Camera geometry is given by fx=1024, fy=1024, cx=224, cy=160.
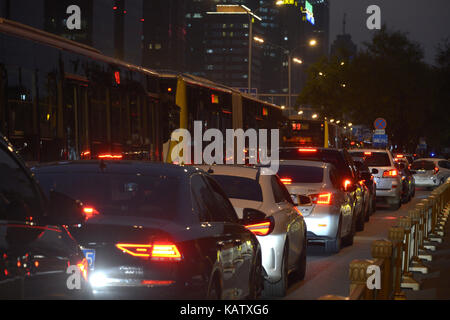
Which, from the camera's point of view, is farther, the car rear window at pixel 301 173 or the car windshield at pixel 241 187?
the car rear window at pixel 301 173

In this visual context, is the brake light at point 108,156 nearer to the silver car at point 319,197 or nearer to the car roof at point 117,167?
the silver car at point 319,197

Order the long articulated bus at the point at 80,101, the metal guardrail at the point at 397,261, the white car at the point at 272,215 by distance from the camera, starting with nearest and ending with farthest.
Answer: the metal guardrail at the point at 397,261 → the white car at the point at 272,215 → the long articulated bus at the point at 80,101

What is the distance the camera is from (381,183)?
3200 centimetres

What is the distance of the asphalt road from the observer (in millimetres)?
12133

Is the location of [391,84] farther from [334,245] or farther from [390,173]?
[334,245]

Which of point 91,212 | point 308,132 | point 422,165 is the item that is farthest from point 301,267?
point 308,132

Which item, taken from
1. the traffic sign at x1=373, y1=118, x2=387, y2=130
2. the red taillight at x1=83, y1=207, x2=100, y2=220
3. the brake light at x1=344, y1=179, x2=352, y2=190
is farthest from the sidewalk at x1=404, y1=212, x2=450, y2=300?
the traffic sign at x1=373, y1=118, x2=387, y2=130

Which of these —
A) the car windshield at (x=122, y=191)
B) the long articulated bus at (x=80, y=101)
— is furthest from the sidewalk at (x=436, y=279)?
the long articulated bus at (x=80, y=101)

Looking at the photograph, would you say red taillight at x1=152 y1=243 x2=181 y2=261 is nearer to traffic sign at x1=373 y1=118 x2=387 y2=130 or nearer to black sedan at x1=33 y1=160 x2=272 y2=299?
black sedan at x1=33 y1=160 x2=272 y2=299

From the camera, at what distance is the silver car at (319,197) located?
1666 cm

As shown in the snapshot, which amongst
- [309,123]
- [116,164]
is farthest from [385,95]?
[116,164]

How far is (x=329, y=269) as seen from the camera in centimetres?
1463

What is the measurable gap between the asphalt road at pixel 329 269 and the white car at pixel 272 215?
0.87ft

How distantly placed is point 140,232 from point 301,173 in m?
10.8
